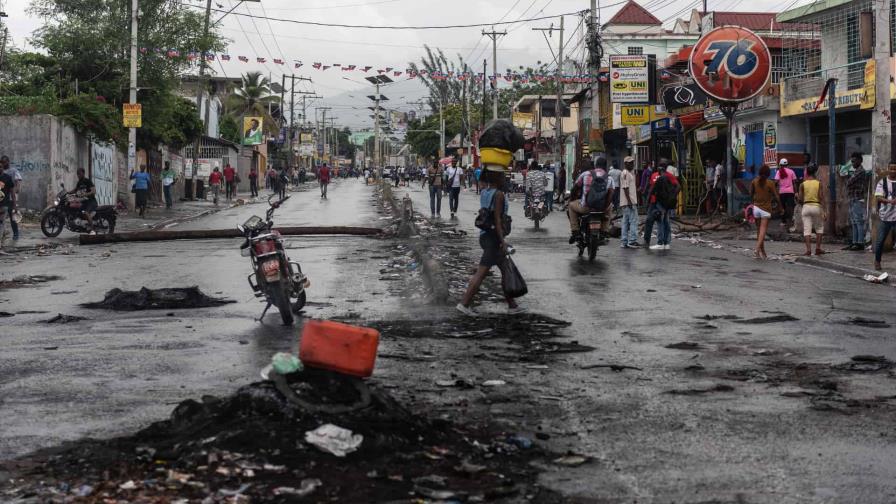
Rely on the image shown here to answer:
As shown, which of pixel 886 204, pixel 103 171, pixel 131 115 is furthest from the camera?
pixel 103 171

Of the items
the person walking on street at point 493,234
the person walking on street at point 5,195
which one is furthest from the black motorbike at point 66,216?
the person walking on street at point 493,234

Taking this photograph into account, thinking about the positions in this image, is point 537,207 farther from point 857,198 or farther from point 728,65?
point 857,198

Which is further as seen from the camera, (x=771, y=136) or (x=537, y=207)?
(x=771, y=136)

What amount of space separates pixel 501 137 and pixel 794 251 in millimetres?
11458

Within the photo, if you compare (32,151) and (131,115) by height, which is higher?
(131,115)

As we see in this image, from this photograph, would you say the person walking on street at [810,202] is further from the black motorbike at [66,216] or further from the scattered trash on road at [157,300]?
the black motorbike at [66,216]

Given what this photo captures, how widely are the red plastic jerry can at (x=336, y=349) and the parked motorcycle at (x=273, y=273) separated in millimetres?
4976

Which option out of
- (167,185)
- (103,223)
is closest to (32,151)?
(103,223)

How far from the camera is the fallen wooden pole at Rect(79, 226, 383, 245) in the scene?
2403 cm

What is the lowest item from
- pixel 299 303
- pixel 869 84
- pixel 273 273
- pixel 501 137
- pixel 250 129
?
pixel 299 303

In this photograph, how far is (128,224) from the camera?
1310 inches

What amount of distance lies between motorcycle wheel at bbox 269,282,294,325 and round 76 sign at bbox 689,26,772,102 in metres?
18.6

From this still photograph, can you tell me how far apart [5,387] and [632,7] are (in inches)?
2737

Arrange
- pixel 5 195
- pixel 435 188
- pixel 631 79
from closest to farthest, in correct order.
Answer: pixel 5 195 < pixel 435 188 < pixel 631 79
